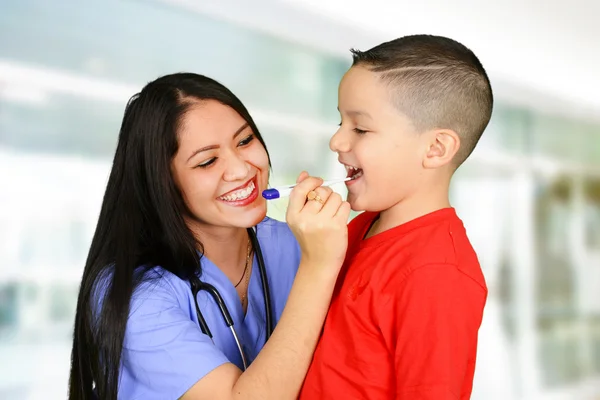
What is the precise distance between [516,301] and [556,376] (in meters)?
0.66

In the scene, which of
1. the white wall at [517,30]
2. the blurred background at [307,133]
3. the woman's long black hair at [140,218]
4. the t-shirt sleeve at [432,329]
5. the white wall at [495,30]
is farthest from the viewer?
the white wall at [517,30]

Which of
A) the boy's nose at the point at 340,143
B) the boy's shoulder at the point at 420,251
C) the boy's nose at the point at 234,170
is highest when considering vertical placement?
the boy's nose at the point at 340,143

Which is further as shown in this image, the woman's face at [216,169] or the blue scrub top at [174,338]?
the woman's face at [216,169]

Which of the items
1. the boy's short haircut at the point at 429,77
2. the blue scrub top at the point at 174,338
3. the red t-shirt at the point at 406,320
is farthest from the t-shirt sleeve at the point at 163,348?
the boy's short haircut at the point at 429,77

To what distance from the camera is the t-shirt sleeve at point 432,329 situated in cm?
99

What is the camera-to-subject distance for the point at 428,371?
39.1 inches

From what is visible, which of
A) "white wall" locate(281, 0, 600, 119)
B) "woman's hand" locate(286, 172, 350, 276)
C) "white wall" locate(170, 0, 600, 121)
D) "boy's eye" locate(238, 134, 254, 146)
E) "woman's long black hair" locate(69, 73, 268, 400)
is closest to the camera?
"woman's hand" locate(286, 172, 350, 276)

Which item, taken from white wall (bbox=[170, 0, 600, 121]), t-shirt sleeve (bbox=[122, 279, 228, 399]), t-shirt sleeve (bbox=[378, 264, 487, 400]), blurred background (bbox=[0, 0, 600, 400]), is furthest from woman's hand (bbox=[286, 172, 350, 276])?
white wall (bbox=[170, 0, 600, 121])

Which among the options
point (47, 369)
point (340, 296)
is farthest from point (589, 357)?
point (340, 296)

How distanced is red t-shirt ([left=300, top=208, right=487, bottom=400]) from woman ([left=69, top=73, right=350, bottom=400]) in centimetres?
5

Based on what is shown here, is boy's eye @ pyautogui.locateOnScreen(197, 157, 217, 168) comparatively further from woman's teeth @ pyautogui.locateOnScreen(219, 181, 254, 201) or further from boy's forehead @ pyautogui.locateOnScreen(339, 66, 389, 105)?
boy's forehead @ pyautogui.locateOnScreen(339, 66, 389, 105)

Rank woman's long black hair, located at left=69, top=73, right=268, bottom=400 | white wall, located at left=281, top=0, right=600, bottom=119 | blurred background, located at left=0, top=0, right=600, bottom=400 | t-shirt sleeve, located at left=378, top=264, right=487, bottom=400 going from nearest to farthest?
t-shirt sleeve, located at left=378, top=264, right=487, bottom=400 → woman's long black hair, located at left=69, top=73, right=268, bottom=400 → blurred background, located at left=0, top=0, right=600, bottom=400 → white wall, located at left=281, top=0, right=600, bottom=119

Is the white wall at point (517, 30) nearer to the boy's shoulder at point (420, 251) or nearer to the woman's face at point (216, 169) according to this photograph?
the woman's face at point (216, 169)

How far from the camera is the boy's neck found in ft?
3.93
